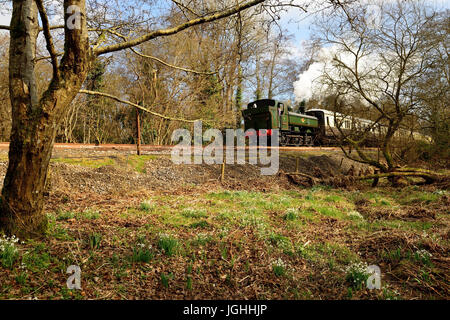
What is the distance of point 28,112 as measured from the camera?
3.31 meters

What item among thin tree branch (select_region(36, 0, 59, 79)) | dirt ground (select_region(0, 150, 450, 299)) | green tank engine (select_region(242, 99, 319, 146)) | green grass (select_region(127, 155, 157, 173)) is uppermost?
green tank engine (select_region(242, 99, 319, 146))

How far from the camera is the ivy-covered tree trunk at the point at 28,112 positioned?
3254 mm

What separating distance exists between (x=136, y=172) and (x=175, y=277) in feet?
20.7

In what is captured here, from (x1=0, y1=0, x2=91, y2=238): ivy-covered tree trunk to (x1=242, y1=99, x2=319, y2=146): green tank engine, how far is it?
1388 cm

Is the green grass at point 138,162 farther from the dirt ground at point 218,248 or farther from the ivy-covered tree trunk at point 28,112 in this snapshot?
the ivy-covered tree trunk at point 28,112

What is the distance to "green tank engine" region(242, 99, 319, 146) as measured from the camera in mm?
17656

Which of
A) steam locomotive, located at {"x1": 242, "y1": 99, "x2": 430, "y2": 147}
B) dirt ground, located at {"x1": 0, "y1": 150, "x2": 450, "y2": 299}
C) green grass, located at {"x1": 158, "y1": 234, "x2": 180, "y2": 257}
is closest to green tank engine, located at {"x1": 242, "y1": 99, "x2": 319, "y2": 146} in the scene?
steam locomotive, located at {"x1": 242, "y1": 99, "x2": 430, "y2": 147}

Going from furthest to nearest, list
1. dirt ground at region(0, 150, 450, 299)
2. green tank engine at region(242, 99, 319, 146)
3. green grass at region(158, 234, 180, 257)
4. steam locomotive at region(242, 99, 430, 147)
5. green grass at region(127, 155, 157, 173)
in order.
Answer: green tank engine at region(242, 99, 319, 146) < steam locomotive at region(242, 99, 430, 147) < green grass at region(127, 155, 157, 173) < green grass at region(158, 234, 180, 257) < dirt ground at region(0, 150, 450, 299)

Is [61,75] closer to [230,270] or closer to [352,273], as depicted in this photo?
[230,270]

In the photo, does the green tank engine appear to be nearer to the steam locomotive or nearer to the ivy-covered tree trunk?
the steam locomotive

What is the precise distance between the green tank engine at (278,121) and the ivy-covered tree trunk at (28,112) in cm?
1388

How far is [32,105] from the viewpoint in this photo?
3338 millimetres

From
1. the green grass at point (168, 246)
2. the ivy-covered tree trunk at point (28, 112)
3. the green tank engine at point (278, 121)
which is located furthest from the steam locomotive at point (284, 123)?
the ivy-covered tree trunk at point (28, 112)
